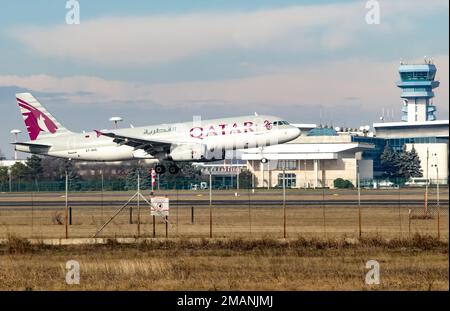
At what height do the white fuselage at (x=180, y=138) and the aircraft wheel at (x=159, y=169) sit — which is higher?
the white fuselage at (x=180, y=138)

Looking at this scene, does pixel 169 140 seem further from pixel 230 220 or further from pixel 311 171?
pixel 311 171

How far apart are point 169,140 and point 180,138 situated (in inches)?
33.1

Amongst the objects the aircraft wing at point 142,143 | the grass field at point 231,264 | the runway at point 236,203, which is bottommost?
the grass field at point 231,264

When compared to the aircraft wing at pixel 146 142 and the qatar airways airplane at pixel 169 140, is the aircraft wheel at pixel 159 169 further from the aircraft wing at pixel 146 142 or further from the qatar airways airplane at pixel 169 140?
the aircraft wing at pixel 146 142

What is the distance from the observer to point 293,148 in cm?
14512

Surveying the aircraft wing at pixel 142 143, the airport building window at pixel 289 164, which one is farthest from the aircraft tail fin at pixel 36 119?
the airport building window at pixel 289 164

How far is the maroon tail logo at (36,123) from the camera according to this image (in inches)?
3230

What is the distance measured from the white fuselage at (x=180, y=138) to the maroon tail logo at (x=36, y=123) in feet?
5.18

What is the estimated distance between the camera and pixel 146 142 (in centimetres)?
7431

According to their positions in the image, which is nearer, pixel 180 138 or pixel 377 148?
pixel 180 138

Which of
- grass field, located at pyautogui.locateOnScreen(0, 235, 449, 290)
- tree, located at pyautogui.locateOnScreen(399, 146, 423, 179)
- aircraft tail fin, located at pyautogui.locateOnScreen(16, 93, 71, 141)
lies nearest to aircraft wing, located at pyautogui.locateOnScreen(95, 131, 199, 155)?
aircraft tail fin, located at pyautogui.locateOnScreen(16, 93, 71, 141)

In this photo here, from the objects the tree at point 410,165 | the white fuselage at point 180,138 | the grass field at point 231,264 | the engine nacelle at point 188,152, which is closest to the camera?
the grass field at point 231,264

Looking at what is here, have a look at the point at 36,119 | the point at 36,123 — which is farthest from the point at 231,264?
the point at 36,119

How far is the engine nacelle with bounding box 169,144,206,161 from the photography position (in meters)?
73.1
